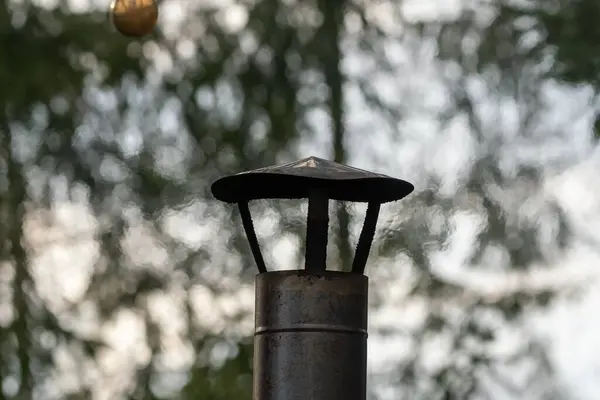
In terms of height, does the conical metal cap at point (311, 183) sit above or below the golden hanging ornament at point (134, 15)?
below

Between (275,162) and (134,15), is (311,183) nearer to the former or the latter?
(134,15)

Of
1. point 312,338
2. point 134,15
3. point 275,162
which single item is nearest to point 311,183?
point 312,338

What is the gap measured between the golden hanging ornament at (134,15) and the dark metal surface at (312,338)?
2.99ft

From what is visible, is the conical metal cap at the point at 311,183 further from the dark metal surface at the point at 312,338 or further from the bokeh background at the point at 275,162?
the bokeh background at the point at 275,162

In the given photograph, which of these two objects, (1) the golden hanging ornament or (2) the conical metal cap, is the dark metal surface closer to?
(2) the conical metal cap

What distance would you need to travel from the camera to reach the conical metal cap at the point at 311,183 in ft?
10.7

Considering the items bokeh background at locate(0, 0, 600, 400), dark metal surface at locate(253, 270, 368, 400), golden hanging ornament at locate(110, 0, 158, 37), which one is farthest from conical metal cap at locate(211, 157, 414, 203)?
bokeh background at locate(0, 0, 600, 400)

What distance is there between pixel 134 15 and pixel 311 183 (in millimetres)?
785

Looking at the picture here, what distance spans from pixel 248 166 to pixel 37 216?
1.28 m

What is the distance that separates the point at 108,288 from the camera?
7461mm

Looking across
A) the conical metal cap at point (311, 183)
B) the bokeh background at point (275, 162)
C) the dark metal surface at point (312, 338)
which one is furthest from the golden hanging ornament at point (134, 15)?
the bokeh background at point (275, 162)

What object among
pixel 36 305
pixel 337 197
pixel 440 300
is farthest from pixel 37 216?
pixel 337 197

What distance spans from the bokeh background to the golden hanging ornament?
360 cm

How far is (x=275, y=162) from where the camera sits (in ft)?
24.7
